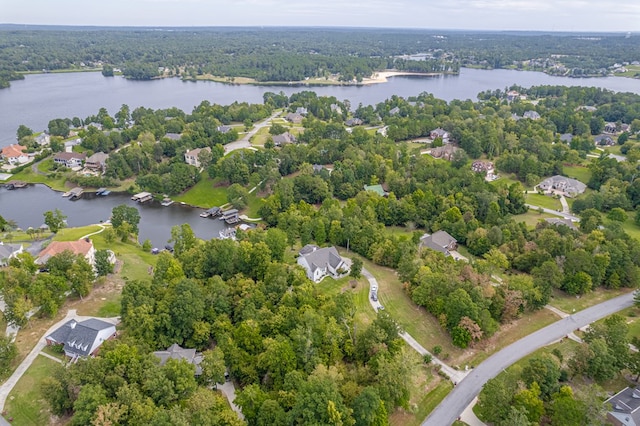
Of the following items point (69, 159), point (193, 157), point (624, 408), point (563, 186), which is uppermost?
point (193, 157)

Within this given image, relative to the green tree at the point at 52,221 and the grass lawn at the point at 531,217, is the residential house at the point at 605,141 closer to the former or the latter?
the grass lawn at the point at 531,217

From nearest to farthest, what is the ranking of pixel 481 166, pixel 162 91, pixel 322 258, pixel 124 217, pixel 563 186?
pixel 322 258
pixel 124 217
pixel 563 186
pixel 481 166
pixel 162 91

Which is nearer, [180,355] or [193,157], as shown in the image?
[180,355]

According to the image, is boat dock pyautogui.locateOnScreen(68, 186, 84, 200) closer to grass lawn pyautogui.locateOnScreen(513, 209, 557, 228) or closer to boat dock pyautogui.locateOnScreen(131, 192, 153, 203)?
boat dock pyautogui.locateOnScreen(131, 192, 153, 203)

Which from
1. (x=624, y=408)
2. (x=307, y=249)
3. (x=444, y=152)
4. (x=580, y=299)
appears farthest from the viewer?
(x=444, y=152)

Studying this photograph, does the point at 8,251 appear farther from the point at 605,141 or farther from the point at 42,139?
the point at 605,141

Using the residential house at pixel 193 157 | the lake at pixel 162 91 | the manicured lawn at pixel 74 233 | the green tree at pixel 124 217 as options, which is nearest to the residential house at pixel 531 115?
the lake at pixel 162 91

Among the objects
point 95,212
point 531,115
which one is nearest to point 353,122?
point 531,115
